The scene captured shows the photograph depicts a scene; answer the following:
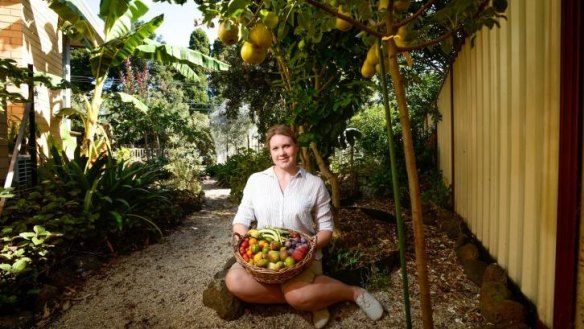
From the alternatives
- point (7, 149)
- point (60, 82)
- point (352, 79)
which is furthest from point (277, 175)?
point (60, 82)

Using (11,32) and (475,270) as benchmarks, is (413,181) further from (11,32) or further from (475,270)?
(11,32)

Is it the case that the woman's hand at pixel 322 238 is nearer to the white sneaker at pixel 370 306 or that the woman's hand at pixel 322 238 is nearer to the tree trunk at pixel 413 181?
the white sneaker at pixel 370 306

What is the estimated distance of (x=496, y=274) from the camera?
7.65ft

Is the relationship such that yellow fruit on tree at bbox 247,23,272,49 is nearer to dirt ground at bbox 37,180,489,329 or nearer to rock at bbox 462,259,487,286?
dirt ground at bbox 37,180,489,329

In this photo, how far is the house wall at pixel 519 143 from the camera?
1.73 metres

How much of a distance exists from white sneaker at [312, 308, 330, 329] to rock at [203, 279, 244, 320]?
0.53 m

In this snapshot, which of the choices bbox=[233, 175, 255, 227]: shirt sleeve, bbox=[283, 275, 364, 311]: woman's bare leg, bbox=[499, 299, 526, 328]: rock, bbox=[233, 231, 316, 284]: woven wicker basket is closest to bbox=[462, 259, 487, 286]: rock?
bbox=[499, 299, 526, 328]: rock

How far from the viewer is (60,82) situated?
16.9ft

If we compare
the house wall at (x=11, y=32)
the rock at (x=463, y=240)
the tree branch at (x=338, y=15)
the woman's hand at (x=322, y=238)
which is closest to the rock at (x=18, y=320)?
the woman's hand at (x=322, y=238)

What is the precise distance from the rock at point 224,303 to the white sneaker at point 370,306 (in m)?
0.83

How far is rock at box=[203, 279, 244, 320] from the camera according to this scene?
7.64 feet

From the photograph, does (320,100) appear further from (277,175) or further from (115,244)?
(115,244)

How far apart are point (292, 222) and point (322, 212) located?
22 centimetres

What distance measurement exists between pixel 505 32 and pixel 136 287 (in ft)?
11.6
